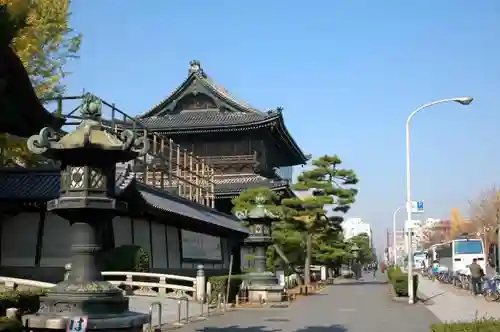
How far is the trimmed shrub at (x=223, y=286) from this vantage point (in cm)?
2447

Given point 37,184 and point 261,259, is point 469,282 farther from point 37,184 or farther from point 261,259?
point 37,184

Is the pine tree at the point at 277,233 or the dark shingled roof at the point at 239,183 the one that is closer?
the pine tree at the point at 277,233

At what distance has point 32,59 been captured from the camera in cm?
2314

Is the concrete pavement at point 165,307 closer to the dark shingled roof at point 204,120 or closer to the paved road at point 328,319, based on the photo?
the paved road at point 328,319

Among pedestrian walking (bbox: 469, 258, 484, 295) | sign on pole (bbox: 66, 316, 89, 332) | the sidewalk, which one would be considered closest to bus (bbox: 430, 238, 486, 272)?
pedestrian walking (bbox: 469, 258, 484, 295)

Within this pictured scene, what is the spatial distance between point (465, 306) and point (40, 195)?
53.4 feet

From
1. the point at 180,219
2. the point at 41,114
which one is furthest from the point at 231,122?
the point at 41,114

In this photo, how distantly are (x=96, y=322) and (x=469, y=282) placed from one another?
28.2 m

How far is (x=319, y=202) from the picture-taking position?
3975 cm

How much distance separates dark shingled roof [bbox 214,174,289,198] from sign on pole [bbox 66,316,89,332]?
3175 cm

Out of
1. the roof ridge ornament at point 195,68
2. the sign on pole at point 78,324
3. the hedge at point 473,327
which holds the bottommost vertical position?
the hedge at point 473,327

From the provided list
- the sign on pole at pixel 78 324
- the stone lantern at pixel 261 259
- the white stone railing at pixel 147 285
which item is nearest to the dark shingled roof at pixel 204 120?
the stone lantern at pixel 261 259

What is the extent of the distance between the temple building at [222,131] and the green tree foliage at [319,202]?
191 cm

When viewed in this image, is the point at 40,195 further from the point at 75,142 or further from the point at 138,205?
the point at 75,142
